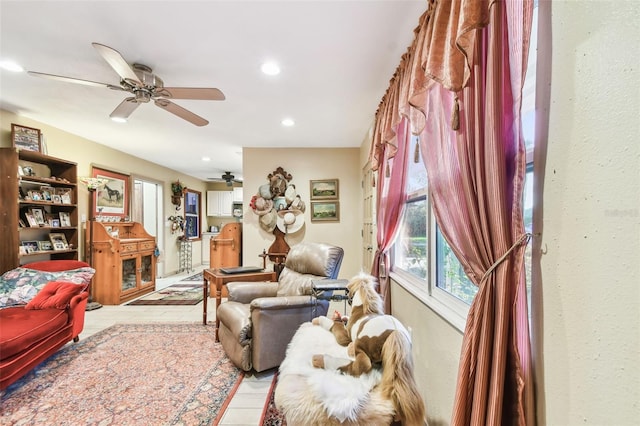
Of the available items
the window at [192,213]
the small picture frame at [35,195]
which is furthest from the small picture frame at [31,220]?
the window at [192,213]

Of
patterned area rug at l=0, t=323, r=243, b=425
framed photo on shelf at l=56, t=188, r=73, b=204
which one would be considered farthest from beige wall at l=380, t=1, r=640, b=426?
framed photo on shelf at l=56, t=188, r=73, b=204

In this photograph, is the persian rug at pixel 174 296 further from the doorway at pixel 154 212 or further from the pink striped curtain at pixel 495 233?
the pink striped curtain at pixel 495 233

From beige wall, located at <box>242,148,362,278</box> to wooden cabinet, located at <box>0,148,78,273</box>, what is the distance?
2239 mm

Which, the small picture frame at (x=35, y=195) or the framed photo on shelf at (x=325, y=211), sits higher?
the small picture frame at (x=35, y=195)

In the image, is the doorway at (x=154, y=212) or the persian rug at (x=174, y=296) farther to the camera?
the doorway at (x=154, y=212)

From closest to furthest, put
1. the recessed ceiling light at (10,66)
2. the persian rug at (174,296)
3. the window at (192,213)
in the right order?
the recessed ceiling light at (10,66), the persian rug at (174,296), the window at (192,213)

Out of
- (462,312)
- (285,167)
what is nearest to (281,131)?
(285,167)

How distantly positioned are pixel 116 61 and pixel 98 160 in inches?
133

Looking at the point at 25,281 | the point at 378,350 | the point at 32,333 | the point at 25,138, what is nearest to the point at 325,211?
the point at 378,350

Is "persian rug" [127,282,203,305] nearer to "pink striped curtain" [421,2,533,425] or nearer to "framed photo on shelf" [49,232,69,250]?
"framed photo on shelf" [49,232,69,250]

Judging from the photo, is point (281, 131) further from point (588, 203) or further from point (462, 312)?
point (588, 203)

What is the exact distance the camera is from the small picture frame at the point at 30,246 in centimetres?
310

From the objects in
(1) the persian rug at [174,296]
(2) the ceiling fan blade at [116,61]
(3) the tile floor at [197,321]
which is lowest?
(1) the persian rug at [174,296]

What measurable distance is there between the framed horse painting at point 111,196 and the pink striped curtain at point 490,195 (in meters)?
4.95
